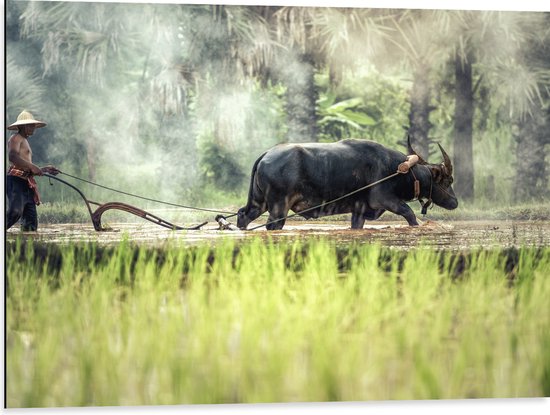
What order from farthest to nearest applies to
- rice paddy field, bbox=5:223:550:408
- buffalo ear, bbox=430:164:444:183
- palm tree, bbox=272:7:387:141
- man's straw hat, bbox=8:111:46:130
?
buffalo ear, bbox=430:164:444:183
palm tree, bbox=272:7:387:141
man's straw hat, bbox=8:111:46:130
rice paddy field, bbox=5:223:550:408

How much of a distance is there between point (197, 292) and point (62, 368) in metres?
0.74

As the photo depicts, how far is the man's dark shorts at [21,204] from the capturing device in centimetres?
469

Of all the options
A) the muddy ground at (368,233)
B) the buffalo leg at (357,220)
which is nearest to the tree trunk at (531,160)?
the muddy ground at (368,233)

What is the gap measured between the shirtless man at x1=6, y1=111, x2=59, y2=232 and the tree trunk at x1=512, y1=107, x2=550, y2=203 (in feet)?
8.21

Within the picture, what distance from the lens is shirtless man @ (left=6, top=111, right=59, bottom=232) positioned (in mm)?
4691

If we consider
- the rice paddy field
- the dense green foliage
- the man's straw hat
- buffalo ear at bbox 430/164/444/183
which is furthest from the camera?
buffalo ear at bbox 430/164/444/183

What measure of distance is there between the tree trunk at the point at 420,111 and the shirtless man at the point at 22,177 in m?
1.93

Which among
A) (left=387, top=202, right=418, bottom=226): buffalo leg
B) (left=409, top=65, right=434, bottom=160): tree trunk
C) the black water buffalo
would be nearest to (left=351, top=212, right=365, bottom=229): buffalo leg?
the black water buffalo

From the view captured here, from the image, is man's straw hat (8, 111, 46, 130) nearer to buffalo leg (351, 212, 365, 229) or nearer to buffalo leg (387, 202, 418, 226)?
buffalo leg (351, 212, 365, 229)

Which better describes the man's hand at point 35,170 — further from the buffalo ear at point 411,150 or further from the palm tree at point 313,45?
the buffalo ear at point 411,150

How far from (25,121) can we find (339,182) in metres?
1.71

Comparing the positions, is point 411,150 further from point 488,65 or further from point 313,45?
point 313,45

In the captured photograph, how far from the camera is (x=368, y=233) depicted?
5078 mm

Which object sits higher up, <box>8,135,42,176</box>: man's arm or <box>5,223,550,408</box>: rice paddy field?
<box>8,135,42,176</box>: man's arm
